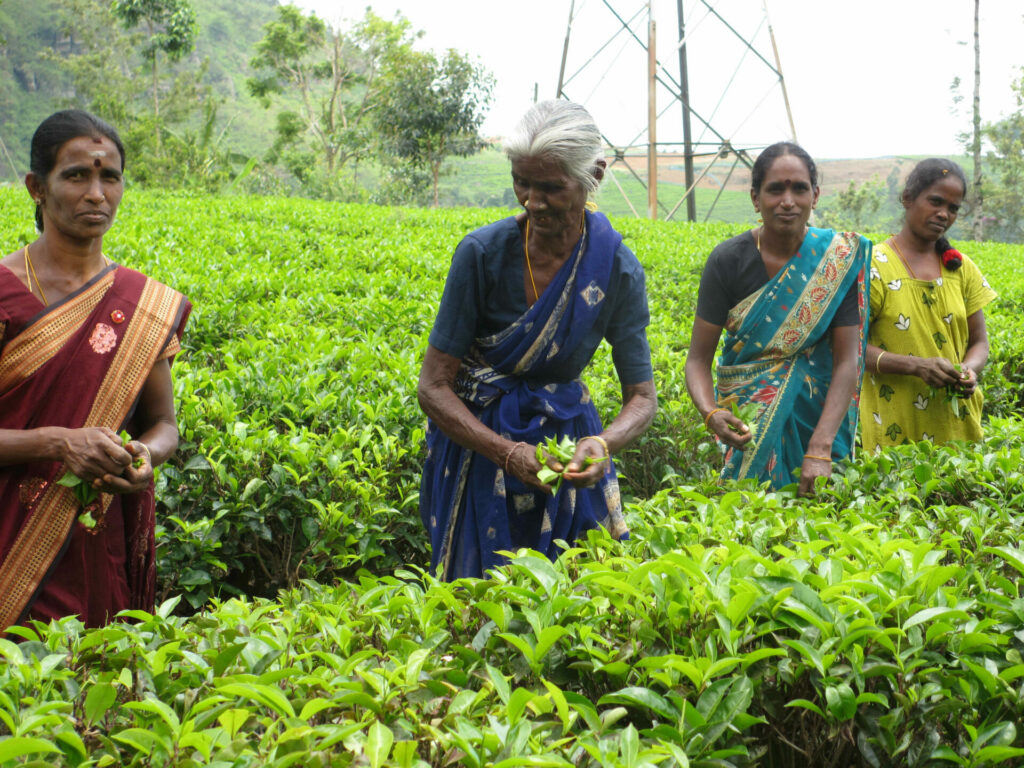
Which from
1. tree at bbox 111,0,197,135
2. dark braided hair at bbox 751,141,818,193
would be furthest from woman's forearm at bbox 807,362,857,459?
tree at bbox 111,0,197,135

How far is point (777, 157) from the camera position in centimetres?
332

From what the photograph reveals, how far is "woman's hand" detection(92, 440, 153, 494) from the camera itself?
7.51 ft

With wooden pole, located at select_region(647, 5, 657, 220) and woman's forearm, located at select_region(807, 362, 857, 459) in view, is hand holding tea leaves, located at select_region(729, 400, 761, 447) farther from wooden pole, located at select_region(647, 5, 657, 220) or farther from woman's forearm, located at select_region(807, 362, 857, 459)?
wooden pole, located at select_region(647, 5, 657, 220)

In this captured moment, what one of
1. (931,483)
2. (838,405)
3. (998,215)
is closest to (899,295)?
(838,405)

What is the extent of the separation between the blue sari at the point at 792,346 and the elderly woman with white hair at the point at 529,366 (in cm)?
88

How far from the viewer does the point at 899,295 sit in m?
4.08

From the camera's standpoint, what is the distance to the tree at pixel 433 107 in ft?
84.5

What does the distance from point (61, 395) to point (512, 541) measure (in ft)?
4.18

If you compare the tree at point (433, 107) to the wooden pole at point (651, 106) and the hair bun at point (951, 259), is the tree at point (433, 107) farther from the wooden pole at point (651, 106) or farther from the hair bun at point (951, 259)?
the hair bun at point (951, 259)

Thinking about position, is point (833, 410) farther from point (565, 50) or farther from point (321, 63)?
point (321, 63)

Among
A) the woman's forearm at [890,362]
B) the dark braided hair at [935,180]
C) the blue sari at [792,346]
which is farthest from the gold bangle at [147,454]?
the dark braided hair at [935,180]

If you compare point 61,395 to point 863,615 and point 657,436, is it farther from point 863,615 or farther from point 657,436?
point 657,436

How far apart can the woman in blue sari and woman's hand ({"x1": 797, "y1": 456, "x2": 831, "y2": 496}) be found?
9 cm

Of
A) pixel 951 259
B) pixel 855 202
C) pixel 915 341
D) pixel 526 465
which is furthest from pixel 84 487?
pixel 855 202
